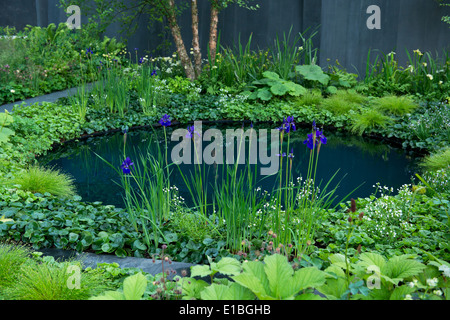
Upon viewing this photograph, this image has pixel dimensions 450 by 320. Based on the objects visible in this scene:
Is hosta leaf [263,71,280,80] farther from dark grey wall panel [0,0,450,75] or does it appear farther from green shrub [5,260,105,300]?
green shrub [5,260,105,300]

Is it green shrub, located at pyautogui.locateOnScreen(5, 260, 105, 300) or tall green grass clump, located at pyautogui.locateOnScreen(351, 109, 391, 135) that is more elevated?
tall green grass clump, located at pyautogui.locateOnScreen(351, 109, 391, 135)

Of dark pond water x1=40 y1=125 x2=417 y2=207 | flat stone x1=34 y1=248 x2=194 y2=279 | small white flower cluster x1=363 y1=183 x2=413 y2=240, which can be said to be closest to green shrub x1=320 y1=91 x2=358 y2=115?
dark pond water x1=40 y1=125 x2=417 y2=207

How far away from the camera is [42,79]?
23.5 ft

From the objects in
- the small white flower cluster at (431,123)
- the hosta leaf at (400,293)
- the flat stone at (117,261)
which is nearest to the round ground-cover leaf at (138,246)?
the flat stone at (117,261)

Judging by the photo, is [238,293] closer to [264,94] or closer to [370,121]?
[370,121]

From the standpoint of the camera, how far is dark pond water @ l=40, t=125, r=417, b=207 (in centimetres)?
405

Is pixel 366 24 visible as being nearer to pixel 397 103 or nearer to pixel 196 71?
pixel 397 103

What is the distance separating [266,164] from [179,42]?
3.83m

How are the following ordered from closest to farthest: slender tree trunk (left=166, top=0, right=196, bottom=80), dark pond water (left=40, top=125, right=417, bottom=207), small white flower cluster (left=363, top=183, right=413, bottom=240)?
small white flower cluster (left=363, top=183, right=413, bottom=240) < dark pond water (left=40, top=125, right=417, bottom=207) < slender tree trunk (left=166, top=0, right=196, bottom=80)

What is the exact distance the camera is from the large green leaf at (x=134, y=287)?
161 cm

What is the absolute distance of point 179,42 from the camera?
302 inches

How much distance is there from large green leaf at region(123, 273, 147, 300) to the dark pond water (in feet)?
6.46

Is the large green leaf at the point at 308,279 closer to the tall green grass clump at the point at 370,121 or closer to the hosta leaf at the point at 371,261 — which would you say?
the hosta leaf at the point at 371,261
